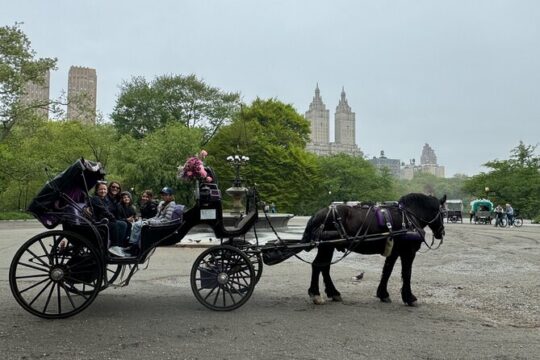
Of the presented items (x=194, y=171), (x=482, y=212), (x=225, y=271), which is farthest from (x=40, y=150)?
(x=225, y=271)

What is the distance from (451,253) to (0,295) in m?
12.9

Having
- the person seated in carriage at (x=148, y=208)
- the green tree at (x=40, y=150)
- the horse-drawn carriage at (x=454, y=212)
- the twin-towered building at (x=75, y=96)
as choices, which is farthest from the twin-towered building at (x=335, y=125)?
the person seated in carriage at (x=148, y=208)

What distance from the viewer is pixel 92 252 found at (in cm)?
614

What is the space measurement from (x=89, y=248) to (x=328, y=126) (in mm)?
159789

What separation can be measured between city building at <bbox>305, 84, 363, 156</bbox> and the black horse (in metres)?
135

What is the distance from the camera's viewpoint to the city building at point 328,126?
151 metres

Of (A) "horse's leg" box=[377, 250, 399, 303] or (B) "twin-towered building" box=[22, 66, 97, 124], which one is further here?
(B) "twin-towered building" box=[22, 66, 97, 124]

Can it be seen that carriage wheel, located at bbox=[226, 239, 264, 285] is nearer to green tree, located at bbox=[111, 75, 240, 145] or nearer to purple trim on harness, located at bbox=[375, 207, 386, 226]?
purple trim on harness, located at bbox=[375, 207, 386, 226]

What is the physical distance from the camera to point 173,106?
51.4 meters

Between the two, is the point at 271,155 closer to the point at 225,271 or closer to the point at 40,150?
the point at 40,150

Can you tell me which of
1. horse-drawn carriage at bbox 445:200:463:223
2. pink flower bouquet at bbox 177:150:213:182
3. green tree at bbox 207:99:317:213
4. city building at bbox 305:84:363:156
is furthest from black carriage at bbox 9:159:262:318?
city building at bbox 305:84:363:156

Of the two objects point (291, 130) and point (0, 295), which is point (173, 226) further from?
point (291, 130)

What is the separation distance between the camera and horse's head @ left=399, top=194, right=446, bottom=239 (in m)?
7.62

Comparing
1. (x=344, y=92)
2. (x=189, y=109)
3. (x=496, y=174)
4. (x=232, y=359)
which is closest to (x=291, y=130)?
(x=189, y=109)
